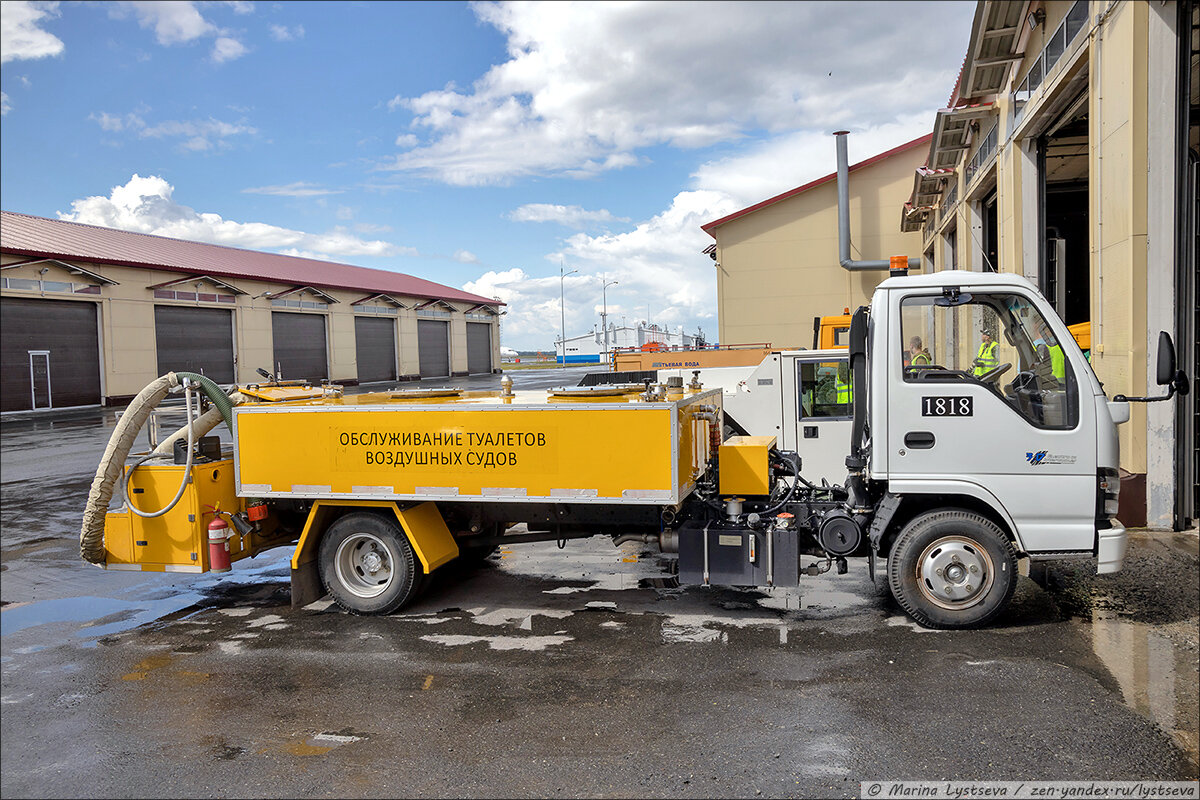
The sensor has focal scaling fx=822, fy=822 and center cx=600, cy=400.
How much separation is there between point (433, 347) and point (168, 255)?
19369 millimetres

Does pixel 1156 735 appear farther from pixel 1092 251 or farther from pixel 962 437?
pixel 1092 251

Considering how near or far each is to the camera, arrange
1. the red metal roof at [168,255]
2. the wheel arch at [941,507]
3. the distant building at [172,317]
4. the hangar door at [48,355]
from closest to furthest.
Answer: the wheel arch at [941,507]
the hangar door at [48,355]
the distant building at [172,317]
the red metal roof at [168,255]

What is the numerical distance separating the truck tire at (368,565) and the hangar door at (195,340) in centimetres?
2936

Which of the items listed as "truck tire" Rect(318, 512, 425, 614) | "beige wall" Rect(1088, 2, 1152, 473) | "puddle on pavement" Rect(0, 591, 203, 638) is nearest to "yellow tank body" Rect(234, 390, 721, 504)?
"truck tire" Rect(318, 512, 425, 614)

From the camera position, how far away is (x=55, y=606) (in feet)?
22.1

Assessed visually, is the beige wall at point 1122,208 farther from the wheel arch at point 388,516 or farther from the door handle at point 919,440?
the wheel arch at point 388,516

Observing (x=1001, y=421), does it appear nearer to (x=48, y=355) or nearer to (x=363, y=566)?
(x=363, y=566)

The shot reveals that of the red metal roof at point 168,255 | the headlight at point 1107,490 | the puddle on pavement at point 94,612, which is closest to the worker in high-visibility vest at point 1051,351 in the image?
the headlight at point 1107,490

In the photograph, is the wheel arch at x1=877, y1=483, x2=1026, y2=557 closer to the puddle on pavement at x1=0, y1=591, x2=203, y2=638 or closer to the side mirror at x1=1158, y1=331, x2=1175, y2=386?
the side mirror at x1=1158, y1=331, x2=1175, y2=386

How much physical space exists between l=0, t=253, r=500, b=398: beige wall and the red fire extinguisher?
76.4 ft

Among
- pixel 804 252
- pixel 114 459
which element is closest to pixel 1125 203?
pixel 114 459

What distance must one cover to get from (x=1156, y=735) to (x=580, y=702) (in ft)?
9.49

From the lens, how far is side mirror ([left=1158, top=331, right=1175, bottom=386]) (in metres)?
4.88

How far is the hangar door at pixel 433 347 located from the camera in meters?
52.4
